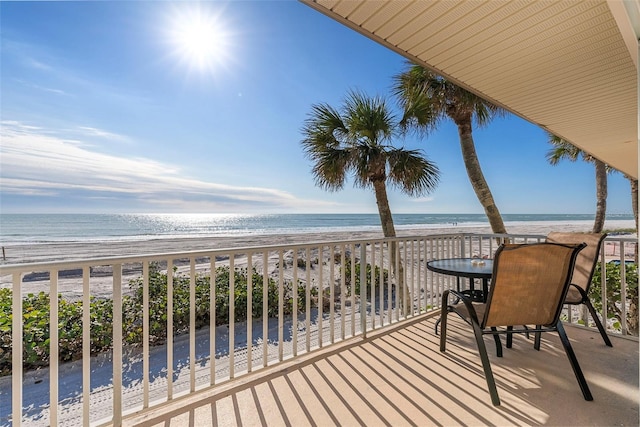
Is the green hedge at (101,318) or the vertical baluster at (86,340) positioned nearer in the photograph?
the vertical baluster at (86,340)

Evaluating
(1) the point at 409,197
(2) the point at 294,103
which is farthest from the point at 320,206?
(1) the point at 409,197

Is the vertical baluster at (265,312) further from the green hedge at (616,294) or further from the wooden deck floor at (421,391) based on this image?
the green hedge at (616,294)

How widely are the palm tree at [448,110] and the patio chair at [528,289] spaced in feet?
11.7

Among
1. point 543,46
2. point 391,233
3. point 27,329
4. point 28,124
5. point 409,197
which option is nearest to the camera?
point 543,46

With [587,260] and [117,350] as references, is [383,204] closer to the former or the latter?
[587,260]

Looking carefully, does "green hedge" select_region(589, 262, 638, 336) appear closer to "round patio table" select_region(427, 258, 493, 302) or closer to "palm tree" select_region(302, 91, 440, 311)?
"round patio table" select_region(427, 258, 493, 302)

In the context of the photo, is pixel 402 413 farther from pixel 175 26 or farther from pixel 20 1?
pixel 20 1

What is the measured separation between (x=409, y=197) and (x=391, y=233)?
94cm

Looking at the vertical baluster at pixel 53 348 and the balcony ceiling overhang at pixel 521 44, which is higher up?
the balcony ceiling overhang at pixel 521 44

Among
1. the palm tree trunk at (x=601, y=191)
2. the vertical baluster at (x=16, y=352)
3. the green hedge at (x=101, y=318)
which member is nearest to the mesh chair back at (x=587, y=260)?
the green hedge at (x=101, y=318)

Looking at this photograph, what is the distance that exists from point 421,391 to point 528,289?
984 millimetres

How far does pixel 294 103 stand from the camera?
8.81m

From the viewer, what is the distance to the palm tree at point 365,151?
16.5 feet

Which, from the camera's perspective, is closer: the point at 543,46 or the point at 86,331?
the point at 86,331
